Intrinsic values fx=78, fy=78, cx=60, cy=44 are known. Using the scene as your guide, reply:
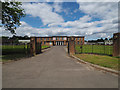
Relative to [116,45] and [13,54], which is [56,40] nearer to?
[13,54]

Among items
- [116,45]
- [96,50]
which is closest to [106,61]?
[116,45]

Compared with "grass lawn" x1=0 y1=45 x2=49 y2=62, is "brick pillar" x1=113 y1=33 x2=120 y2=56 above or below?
above

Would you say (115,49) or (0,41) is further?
(0,41)

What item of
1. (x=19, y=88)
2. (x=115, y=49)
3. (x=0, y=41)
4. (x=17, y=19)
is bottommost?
(x=19, y=88)

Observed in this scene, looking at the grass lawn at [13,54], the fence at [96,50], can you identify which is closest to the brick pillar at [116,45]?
the fence at [96,50]

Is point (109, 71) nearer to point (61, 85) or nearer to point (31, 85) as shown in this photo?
point (61, 85)

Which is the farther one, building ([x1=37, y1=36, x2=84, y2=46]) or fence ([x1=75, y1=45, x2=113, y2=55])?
building ([x1=37, y1=36, x2=84, y2=46])

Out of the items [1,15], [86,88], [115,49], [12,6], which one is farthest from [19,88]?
[12,6]

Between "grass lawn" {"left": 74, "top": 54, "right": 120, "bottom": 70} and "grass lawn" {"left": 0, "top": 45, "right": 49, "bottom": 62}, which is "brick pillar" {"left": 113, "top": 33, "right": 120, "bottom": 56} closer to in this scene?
"grass lawn" {"left": 74, "top": 54, "right": 120, "bottom": 70}

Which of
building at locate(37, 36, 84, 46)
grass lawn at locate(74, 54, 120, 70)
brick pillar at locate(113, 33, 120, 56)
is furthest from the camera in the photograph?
building at locate(37, 36, 84, 46)

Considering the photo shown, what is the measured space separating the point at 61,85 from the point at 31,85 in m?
1.24

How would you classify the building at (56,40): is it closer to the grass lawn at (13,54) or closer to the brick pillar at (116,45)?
the grass lawn at (13,54)

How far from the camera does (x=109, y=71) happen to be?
466 centimetres

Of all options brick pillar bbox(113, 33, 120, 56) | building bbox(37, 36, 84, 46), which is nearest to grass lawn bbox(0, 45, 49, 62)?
brick pillar bbox(113, 33, 120, 56)
